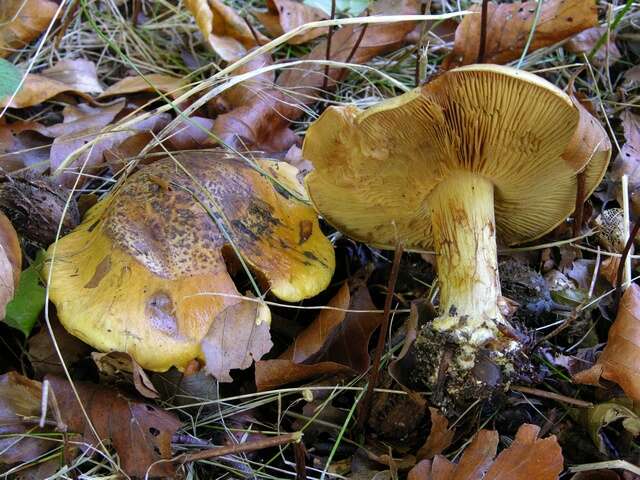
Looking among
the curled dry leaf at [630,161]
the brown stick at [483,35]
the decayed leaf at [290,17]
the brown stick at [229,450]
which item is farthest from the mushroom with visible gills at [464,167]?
the decayed leaf at [290,17]

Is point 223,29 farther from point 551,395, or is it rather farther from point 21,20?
point 551,395

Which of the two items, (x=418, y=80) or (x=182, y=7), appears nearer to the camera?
(x=418, y=80)

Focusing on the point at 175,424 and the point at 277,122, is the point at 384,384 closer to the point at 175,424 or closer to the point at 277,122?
the point at 175,424

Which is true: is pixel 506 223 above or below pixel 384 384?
above

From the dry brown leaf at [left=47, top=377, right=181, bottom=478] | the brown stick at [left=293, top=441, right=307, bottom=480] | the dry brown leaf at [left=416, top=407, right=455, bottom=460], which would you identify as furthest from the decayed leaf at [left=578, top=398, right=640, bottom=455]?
the dry brown leaf at [left=47, top=377, right=181, bottom=478]

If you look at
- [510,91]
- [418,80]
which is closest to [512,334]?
[510,91]

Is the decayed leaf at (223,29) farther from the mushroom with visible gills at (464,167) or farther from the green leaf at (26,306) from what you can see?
the green leaf at (26,306)

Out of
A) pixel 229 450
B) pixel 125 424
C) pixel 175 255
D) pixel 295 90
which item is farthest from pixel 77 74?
pixel 229 450
